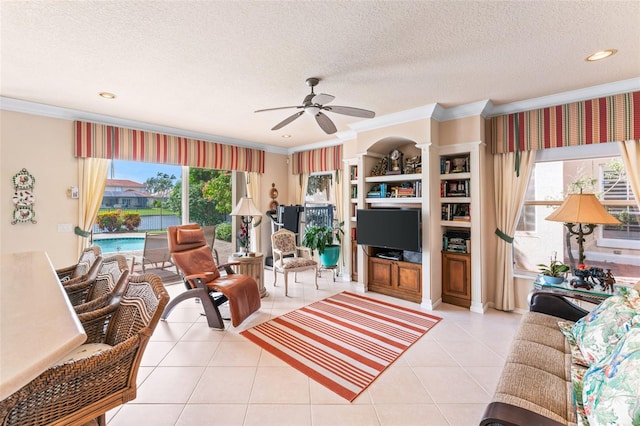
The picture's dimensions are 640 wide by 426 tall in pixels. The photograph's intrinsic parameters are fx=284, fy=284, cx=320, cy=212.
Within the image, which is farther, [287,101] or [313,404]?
[287,101]

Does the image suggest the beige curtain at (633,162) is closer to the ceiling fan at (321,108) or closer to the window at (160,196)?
the ceiling fan at (321,108)

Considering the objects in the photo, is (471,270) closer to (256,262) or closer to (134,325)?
(256,262)

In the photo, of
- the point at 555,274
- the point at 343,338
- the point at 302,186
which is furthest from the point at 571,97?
the point at 302,186

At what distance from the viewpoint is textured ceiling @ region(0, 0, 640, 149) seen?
1.90 metres

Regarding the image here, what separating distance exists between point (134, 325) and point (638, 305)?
294 cm

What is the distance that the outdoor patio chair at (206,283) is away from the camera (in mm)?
3211

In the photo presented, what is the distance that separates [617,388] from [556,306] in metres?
1.51

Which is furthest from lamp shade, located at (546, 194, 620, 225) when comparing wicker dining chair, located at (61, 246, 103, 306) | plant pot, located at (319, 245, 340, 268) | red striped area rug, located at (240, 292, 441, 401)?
wicker dining chair, located at (61, 246, 103, 306)

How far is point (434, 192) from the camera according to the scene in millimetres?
3873

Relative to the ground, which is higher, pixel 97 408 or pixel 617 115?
pixel 617 115

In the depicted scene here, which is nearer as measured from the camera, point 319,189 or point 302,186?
point 319,189

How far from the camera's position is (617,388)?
3.72 feet

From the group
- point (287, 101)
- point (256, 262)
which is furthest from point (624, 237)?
point (256, 262)

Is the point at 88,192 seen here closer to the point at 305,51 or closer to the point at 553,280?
the point at 305,51
